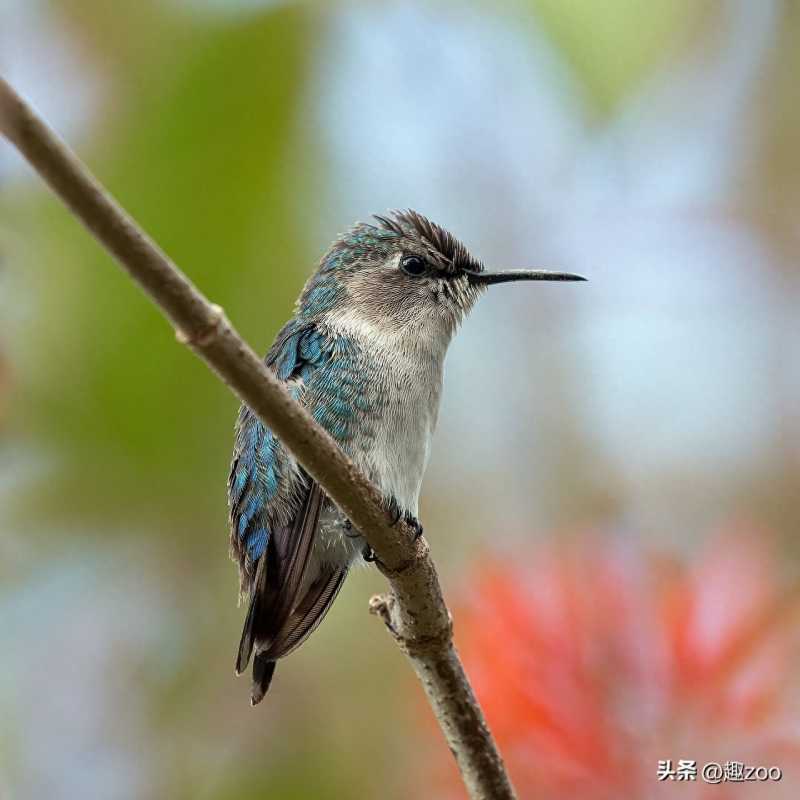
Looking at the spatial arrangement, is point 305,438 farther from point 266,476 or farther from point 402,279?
point 402,279

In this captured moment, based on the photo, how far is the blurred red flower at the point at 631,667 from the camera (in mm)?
2160

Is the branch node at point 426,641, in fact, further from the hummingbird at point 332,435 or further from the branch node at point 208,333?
the branch node at point 208,333

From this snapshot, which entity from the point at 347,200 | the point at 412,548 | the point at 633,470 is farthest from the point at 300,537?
the point at 347,200

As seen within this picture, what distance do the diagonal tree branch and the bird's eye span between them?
4.02ft

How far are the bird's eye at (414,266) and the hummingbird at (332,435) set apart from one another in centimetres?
2

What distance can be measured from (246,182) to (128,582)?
1.38 metres

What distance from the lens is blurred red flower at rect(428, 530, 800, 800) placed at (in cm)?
216

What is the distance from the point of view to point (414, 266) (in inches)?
134

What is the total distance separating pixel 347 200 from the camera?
4316mm

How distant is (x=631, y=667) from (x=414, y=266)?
149 centimetres

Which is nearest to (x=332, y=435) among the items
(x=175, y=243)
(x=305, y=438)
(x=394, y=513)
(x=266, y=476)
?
(x=266, y=476)

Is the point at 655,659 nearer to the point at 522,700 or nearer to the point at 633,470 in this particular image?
the point at 522,700

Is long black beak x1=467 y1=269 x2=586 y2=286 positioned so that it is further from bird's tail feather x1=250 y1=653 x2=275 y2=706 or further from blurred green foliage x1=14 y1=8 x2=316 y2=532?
bird's tail feather x1=250 y1=653 x2=275 y2=706

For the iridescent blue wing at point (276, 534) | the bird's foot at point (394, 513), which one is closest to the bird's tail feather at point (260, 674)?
the iridescent blue wing at point (276, 534)
